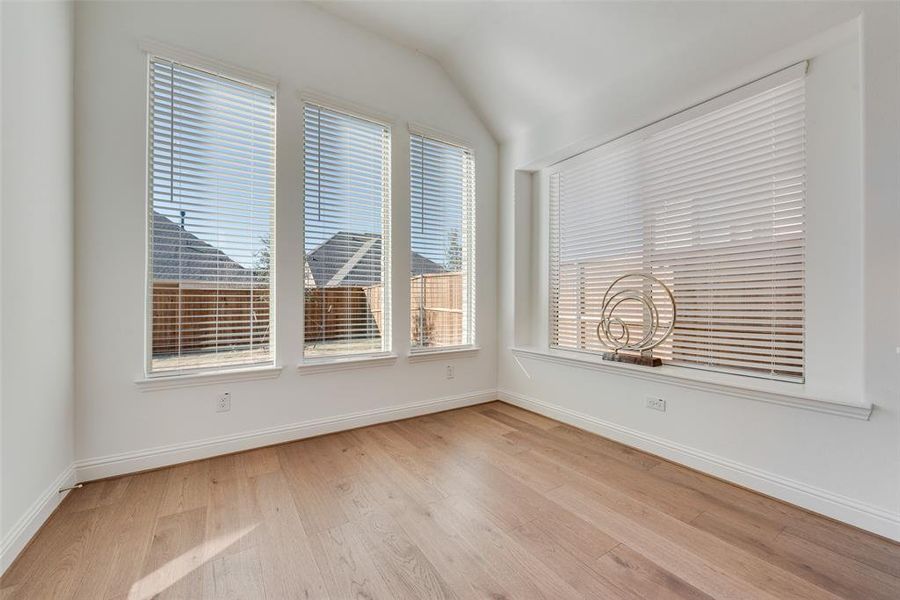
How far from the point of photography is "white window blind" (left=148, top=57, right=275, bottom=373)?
7.36ft

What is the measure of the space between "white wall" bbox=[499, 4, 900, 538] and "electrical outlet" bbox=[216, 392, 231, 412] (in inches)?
109

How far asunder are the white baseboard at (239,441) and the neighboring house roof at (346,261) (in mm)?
1036

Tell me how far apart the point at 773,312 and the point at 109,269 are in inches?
146

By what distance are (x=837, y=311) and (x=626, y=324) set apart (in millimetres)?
1106

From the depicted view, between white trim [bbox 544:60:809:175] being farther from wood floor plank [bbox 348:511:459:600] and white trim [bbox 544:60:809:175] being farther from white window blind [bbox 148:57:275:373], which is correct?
wood floor plank [bbox 348:511:459:600]

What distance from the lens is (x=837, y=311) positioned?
5.94 ft

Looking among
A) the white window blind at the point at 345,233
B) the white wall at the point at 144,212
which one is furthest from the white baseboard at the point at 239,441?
the white window blind at the point at 345,233

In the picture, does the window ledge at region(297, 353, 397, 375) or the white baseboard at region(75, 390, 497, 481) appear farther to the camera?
the window ledge at region(297, 353, 397, 375)

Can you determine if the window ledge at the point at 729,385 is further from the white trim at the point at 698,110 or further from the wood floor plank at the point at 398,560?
the wood floor plank at the point at 398,560

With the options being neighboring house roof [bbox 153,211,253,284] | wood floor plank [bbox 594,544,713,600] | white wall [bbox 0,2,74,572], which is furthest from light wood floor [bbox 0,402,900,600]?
neighboring house roof [bbox 153,211,253,284]

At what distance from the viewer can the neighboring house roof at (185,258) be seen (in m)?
2.24

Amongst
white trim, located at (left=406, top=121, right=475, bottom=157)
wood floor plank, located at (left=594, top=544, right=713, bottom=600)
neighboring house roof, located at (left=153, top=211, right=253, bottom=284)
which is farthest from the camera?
white trim, located at (left=406, top=121, right=475, bottom=157)

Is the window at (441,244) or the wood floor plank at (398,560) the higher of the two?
the window at (441,244)

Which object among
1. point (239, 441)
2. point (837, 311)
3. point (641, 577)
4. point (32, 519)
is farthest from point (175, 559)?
point (837, 311)
